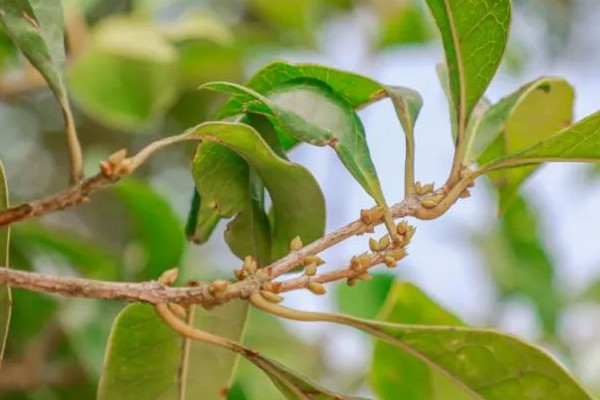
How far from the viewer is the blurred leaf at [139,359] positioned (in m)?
0.70

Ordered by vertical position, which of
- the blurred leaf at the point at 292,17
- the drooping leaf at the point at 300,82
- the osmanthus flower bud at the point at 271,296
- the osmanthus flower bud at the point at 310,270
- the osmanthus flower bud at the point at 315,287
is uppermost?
the blurred leaf at the point at 292,17

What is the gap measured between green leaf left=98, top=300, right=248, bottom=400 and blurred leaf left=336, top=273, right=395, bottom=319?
49 cm

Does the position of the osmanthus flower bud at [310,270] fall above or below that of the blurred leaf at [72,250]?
below

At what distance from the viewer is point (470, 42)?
0.70 meters

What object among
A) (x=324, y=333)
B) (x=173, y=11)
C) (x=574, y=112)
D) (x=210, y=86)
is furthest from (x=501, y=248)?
(x=210, y=86)

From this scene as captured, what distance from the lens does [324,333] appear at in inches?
71.2

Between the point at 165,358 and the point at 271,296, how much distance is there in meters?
0.15

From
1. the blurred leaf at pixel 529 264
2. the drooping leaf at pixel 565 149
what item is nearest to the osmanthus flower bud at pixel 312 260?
the drooping leaf at pixel 565 149

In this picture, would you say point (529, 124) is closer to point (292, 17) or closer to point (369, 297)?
point (369, 297)

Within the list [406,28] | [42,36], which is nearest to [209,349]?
[42,36]

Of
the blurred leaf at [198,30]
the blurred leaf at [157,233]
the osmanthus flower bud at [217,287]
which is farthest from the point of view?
the blurred leaf at [198,30]

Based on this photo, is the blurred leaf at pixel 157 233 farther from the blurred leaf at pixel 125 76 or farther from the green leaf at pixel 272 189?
the green leaf at pixel 272 189

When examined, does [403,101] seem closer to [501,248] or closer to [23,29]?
[23,29]

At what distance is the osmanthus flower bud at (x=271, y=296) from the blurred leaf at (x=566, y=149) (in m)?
0.16
